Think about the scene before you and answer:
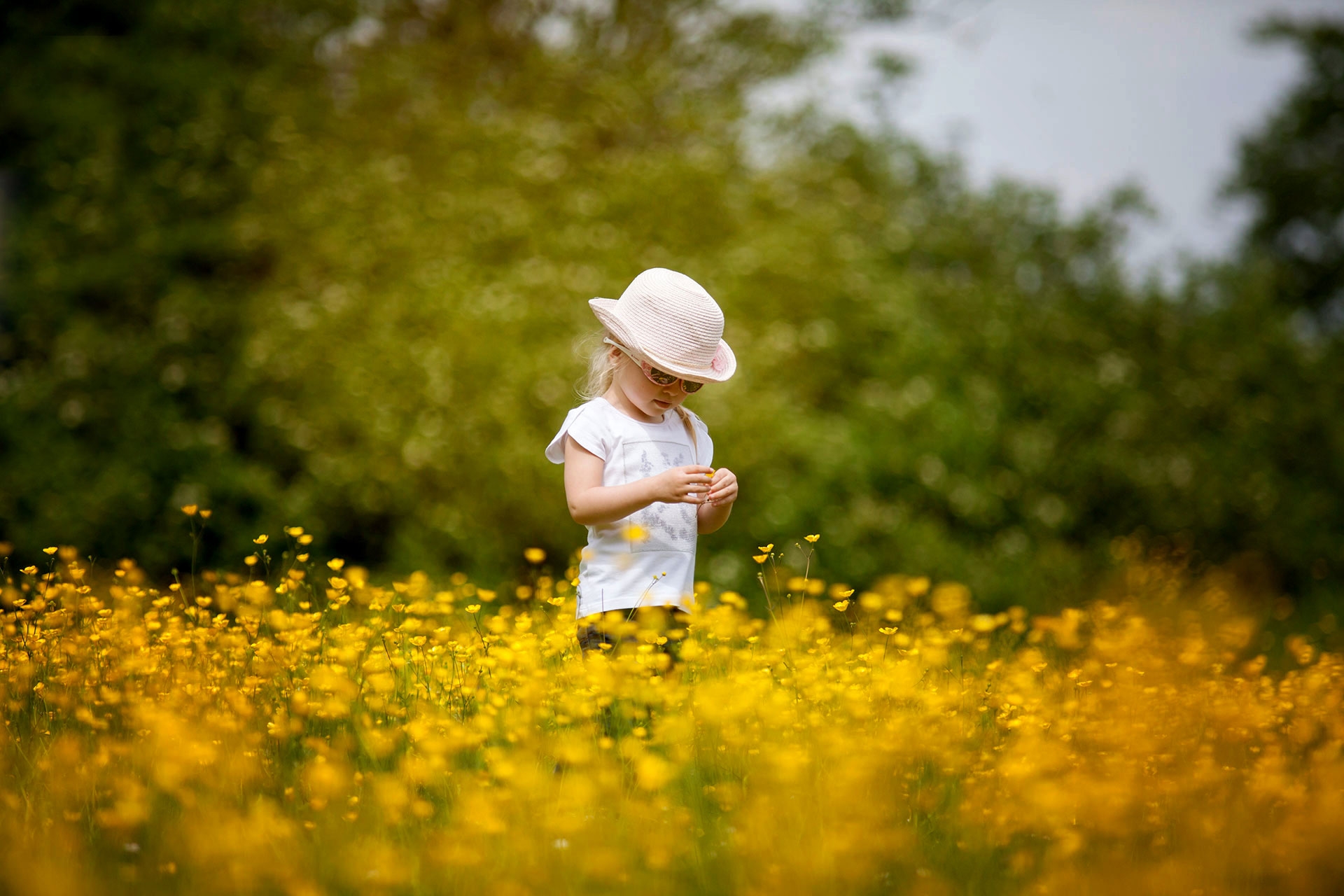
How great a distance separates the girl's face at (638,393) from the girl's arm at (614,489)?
205mm

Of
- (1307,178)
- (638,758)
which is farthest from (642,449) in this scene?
(1307,178)

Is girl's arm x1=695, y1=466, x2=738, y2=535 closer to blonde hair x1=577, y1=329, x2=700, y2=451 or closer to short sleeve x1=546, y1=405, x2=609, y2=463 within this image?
blonde hair x1=577, y1=329, x2=700, y2=451

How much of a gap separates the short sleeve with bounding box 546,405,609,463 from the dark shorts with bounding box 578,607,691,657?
0.46 metres

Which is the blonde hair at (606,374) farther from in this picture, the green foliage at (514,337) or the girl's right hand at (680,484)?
the green foliage at (514,337)

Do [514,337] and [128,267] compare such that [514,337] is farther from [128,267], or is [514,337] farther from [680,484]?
[680,484]

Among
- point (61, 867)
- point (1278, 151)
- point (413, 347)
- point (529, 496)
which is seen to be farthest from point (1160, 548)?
point (1278, 151)

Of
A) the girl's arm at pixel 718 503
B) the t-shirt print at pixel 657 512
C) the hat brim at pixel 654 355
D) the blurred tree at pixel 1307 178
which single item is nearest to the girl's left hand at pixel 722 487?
the girl's arm at pixel 718 503

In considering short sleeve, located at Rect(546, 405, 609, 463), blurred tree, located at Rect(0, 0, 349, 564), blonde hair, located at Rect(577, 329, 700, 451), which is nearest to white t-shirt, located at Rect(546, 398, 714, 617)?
short sleeve, located at Rect(546, 405, 609, 463)

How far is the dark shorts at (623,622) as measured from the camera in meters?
3.15

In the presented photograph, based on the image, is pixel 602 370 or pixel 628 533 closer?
pixel 628 533

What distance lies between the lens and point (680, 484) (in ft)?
9.48

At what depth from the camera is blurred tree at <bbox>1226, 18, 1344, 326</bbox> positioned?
18766 mm

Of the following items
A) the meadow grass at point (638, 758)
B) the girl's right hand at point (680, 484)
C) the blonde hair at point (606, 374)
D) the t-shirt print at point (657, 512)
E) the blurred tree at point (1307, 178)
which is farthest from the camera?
the blurred tree at point (1307, 178)

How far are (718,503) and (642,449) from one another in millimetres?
258
